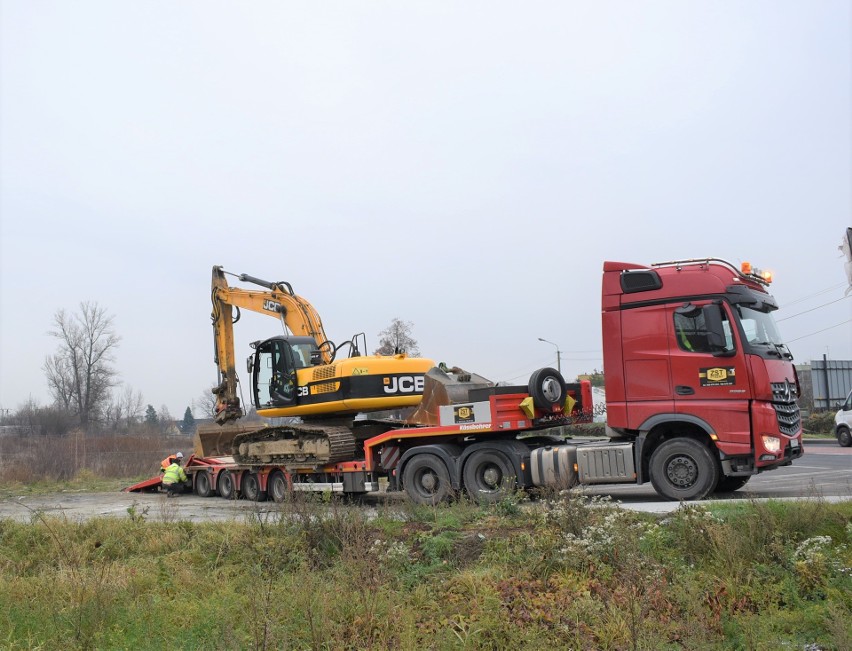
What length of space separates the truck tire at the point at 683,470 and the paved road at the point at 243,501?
0.36 m

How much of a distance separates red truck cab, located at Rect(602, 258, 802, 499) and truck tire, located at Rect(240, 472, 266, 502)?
864cm

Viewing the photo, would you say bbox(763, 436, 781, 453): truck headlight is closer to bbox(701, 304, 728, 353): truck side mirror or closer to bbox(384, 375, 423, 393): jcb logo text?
bbox(701, 304, 728, 353): truck side mirror

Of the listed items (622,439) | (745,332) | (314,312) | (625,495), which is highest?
(314,312)

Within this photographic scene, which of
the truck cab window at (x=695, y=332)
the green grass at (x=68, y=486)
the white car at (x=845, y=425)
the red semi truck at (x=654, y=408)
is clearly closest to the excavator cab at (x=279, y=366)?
the red semi truck at (x=654, y=408)

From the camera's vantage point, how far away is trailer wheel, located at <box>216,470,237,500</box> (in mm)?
17984

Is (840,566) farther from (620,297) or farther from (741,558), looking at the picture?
(620,297)

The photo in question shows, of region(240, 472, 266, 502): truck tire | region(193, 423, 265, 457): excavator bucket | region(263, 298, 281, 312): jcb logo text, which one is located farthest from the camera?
region(193, 423, 265, 457): excavator bucket

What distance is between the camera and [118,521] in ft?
35.9

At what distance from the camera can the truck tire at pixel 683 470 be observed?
437 inches

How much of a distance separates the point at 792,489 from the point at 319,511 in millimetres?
8493

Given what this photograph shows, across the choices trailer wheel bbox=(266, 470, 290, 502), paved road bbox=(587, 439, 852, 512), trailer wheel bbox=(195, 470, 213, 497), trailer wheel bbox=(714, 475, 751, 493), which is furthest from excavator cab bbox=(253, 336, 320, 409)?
trailer wheel bbox=(714, 475, 751, 493)

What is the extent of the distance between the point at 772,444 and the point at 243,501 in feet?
37.5

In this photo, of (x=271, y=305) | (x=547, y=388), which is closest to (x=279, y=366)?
(x=271, y=305)

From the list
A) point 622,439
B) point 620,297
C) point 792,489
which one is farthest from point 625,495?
point 620,297
